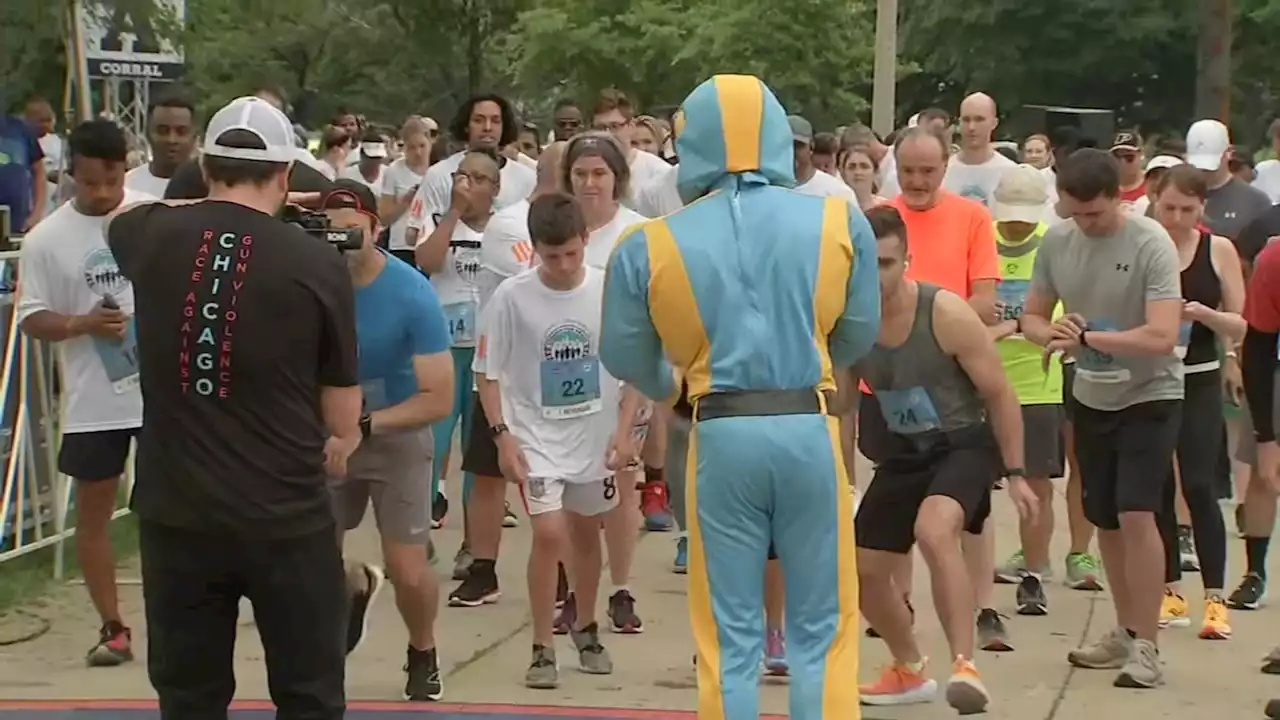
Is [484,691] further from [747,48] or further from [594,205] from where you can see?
[747,48]

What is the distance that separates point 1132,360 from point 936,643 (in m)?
1.59

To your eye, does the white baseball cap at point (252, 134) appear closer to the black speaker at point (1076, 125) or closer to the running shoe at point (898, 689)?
the running shoe at point (898, 689)

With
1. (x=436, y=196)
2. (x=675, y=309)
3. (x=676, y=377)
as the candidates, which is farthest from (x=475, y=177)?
(x=675, y=309)

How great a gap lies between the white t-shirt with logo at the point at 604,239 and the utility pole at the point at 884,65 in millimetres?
11417

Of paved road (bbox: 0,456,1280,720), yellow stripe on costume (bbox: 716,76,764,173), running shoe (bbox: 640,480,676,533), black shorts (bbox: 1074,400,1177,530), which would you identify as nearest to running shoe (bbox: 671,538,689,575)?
paved road (bbox: 0,456,1280,720)

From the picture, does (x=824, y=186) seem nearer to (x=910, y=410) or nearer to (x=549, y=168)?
(x=549, y=168)

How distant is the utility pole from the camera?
19219 mm

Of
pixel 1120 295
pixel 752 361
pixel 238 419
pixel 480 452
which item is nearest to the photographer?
pixel 238 419

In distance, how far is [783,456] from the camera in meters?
5.03

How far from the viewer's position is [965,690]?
667 centimetres

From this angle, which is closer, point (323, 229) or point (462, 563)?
point (323, 229)

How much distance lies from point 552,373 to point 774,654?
133 cm

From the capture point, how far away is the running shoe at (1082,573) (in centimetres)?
903

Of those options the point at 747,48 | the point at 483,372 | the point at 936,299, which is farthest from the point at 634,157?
the point at 747,48
